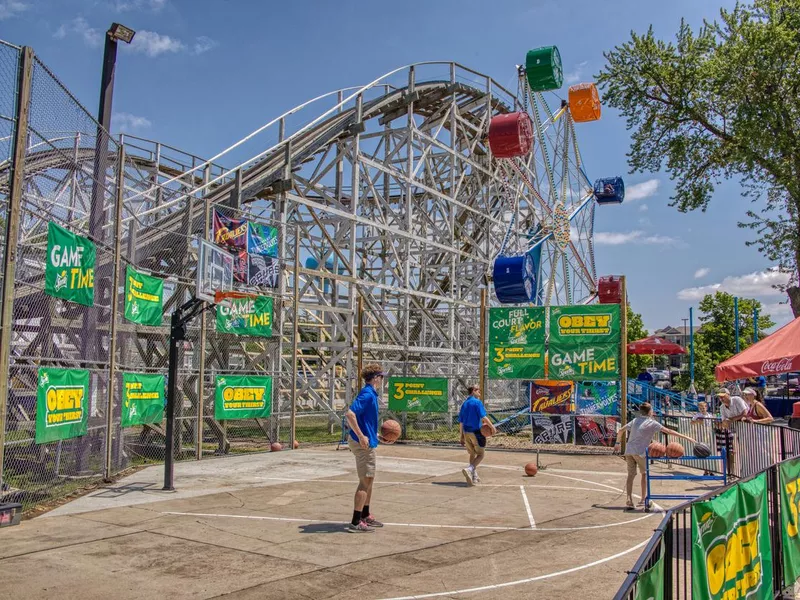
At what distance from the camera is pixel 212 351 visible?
18.6 meters

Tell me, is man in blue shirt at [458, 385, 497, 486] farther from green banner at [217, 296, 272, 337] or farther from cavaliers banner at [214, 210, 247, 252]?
cavaliers banner at [214, 210, 247, 252]

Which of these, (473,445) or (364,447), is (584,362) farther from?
(364,447)

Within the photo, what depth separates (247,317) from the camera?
1723 cm

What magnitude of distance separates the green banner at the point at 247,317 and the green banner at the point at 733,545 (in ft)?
41.8

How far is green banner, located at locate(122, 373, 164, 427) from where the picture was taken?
12.8 metres

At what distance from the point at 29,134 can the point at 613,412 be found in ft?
48.1

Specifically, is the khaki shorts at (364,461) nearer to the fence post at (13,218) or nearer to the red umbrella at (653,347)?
the fence post at (13,218)

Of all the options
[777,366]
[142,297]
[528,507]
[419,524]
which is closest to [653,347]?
[777,366]

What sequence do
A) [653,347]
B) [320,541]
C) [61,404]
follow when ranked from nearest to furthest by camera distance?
[320,541] → [61,404] → [653,347]

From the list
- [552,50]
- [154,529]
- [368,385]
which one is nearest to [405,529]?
[368,385]

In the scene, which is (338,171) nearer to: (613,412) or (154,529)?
(613,412)

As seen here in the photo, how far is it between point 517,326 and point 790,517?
13.1 meters

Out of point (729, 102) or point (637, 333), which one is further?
point (637, 333)

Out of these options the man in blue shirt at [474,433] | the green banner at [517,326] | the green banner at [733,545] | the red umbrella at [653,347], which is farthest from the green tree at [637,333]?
the green banner at [733,545]
